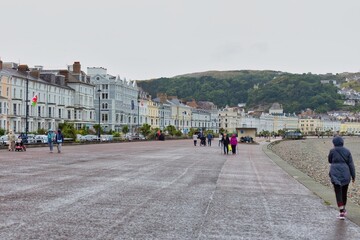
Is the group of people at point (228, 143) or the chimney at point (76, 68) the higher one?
the chimney at point (76, 68)

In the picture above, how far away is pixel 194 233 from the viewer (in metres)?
9.55

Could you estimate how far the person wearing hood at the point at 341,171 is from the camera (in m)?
12.2

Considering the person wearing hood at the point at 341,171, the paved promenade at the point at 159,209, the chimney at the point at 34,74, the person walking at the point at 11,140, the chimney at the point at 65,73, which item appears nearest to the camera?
→ the paved promenade at the point at 159,209

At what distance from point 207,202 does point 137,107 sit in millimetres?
121979

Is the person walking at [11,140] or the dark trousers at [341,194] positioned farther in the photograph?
the person walking at [11,140]

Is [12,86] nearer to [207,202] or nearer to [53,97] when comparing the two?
[53,97]

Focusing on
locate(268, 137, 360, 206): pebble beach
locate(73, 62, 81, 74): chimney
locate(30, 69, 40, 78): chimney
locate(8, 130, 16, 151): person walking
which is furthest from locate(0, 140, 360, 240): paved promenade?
locate(73, 62, 81, 74): chimney

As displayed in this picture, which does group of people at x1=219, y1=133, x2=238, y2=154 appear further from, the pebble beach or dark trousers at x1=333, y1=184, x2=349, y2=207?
dark trousers at x1=333, y1=184, x2=349, y2=207

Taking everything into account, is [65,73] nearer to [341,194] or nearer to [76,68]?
[76,68]

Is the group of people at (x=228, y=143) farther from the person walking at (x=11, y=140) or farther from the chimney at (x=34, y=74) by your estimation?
the chimney at (x=34, y=74)

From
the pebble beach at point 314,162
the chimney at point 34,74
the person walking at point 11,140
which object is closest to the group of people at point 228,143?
the pebble beach at point 314,162

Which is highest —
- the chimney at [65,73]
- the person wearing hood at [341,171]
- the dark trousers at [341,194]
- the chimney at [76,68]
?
the chimney at [76,68]

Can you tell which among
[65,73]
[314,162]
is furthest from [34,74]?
[314,162]

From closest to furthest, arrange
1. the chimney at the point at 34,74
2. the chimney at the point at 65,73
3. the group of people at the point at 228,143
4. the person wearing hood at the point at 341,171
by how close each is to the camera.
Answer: the person wearing hood at the point at 341,171
the group of people at the point at 228,143
the chimney at the point at 34,74
the chimney at the point at 65,73
